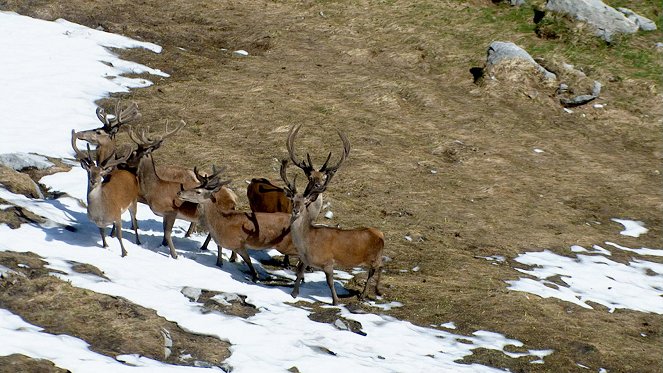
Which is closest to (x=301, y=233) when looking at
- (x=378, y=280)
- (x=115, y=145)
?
(x=378, y=280)

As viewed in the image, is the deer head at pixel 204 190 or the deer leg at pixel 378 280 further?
the deer head at pixel 204 190

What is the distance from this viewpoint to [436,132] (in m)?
24.5

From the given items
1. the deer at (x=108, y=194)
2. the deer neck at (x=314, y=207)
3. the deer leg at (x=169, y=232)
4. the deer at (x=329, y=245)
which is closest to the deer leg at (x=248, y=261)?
the deer at (x=329, y=245)

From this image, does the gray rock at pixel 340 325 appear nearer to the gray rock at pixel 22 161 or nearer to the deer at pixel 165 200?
the deer at pixel 165 200

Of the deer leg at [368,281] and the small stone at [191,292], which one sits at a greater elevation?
the small stone at [191,292]

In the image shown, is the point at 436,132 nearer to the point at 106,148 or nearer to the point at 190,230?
the point at 106,148

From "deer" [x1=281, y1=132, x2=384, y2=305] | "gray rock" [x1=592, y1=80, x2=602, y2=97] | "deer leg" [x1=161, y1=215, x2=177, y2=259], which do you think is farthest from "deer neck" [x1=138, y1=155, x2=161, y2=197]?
"gray rock" [x1=592, y1=80, x2=602, y2=97]

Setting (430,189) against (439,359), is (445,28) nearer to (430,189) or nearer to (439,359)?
(430,189)

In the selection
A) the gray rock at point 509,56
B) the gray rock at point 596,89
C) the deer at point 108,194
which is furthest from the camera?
the gray rock at point 509,56

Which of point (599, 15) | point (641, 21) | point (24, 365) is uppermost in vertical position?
point (599, 15)

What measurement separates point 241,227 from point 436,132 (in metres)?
10.9

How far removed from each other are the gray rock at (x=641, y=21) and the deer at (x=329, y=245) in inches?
805

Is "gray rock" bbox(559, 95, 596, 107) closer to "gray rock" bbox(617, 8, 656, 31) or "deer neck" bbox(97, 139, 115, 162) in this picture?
"gray rock" bbox(617, 8, 656, 31)

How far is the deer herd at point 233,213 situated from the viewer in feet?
47.0
